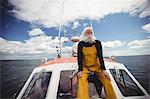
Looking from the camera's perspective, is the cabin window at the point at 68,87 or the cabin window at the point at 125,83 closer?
the cabin window at the point at 68,87

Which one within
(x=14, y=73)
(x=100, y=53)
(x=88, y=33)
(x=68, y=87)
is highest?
(x=88, y=33)

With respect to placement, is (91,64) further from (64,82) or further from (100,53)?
(64,82)

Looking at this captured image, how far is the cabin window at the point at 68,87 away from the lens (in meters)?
2.27

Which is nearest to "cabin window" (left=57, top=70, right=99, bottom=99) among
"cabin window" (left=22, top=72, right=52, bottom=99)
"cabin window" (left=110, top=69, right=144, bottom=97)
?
"cabin window" (left=22, top=72, right=52, bottom=99)

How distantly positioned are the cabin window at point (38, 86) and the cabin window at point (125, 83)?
535 mm

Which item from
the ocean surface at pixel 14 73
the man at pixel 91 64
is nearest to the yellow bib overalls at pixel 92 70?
the man at pixel 91 64

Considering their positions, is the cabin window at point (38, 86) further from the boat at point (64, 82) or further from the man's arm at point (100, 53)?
the man's arm at point (100, 53)

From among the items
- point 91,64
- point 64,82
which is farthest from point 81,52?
point 64,82

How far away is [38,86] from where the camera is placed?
7.66ft

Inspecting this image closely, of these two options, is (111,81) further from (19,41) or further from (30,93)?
(19,41)

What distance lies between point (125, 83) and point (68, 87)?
484 mm

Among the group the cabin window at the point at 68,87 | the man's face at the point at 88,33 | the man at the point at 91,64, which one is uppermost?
the man's face at the point at 88,33

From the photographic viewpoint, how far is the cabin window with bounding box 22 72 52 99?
2307mm

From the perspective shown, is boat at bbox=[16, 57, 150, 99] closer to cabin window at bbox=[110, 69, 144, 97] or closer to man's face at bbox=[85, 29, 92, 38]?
cabin window at bbox=[110, 69, 144, 97]
